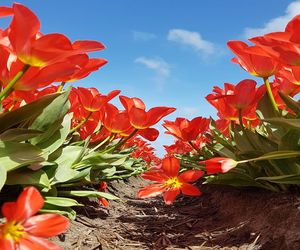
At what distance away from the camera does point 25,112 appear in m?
1.30

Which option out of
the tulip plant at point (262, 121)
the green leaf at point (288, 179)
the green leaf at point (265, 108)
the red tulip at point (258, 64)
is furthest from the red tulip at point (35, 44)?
the green leaf at point (265, 108)

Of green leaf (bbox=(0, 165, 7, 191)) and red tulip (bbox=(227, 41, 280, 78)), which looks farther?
red tulip (bbox=(227, 41, 280, 78))

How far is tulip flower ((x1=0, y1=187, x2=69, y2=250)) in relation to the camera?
30.6 inches

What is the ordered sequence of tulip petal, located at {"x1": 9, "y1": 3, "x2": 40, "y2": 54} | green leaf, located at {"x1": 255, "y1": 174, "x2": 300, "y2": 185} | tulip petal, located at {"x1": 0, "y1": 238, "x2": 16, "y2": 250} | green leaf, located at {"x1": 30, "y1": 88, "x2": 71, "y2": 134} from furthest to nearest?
green leaf, located at {"x1": 255, "y1": 174, "x2": 300, "y2": 185}, green leaf, located at {"x1": 30, "y1": 88, "x2": 71, "y2": 134}, tulip petal, located at {"x1": 9, "y1": 3, "x2": 40, "y2": 54}, tulip petal, located at {"x1": 0, "y1": 238, "x2": 16, "y2": 250}

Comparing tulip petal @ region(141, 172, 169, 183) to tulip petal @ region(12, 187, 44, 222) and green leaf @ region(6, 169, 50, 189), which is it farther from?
tulip petal @ region(12, 187, 44, 222)

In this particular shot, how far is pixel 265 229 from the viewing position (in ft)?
5.63

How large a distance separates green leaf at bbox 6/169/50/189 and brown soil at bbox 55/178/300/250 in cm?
45

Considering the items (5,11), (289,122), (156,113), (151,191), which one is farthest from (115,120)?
(5,11)

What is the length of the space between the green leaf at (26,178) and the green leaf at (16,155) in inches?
5.6

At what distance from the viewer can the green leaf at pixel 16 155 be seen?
4.03 feet

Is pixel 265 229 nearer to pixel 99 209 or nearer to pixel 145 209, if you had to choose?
pixel 99 209

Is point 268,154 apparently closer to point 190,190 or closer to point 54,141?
point 190,190

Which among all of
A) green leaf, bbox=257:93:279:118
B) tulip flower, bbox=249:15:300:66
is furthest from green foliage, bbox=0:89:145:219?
green leaf, bbox=257:93:279:118

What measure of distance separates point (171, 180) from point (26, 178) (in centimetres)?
87
